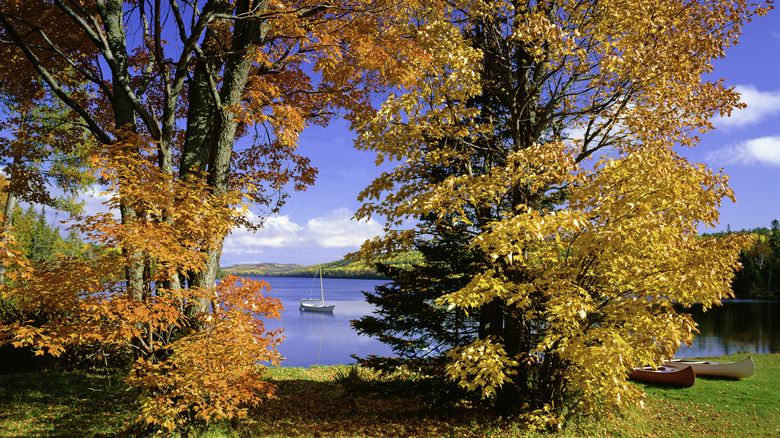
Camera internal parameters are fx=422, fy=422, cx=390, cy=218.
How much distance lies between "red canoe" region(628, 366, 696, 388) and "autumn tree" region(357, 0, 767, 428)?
604 cm

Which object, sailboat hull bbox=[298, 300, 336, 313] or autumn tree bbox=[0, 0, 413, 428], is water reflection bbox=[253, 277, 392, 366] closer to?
sailboat hull bbox=[298, 300, 336, 313]

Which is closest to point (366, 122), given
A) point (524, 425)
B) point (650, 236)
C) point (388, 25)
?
point (388, 25)

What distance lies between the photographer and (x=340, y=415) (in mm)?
8234

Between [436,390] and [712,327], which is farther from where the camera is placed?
[712,327]

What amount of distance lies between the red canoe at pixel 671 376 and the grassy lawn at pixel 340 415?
1.32 m

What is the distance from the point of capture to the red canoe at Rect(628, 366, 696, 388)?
12312 mm

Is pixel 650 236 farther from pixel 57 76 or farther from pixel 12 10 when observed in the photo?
pixel 57 76

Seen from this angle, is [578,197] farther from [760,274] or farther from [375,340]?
[760,274]

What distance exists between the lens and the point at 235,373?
530cm

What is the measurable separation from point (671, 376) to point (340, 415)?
1027 centimetres

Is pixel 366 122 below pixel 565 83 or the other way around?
below

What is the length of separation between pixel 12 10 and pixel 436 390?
38.6 feet

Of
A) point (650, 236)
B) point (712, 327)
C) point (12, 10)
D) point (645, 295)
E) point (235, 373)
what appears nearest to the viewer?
point (235, 373)

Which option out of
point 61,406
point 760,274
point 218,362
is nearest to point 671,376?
point 218,362
